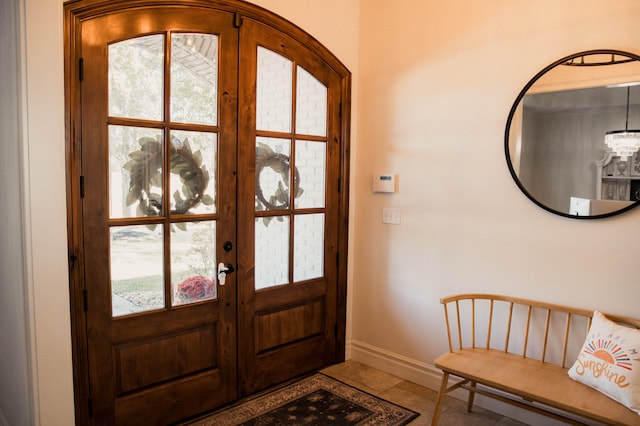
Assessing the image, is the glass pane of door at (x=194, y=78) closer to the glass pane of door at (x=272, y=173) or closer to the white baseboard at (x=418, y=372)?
the glass pane of door at (x=272, y=173)

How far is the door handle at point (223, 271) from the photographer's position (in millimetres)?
2765

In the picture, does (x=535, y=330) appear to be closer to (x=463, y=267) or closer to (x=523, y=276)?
(x=523, y=276)

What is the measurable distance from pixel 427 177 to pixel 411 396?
4.77ft

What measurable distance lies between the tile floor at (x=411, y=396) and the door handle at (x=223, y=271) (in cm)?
117

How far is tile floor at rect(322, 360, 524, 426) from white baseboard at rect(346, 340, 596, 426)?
0.11 feet

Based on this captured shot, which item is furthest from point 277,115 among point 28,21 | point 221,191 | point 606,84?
point 606,84

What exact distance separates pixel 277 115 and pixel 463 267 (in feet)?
5.12

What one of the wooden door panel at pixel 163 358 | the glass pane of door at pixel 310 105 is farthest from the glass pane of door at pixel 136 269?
the glass pane of door at pixel 310 105

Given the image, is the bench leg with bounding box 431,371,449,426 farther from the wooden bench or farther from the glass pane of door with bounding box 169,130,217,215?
the glass pane of door with bounding box 169,130,217,215

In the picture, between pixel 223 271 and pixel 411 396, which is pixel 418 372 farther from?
pixel 223 271

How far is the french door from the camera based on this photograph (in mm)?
2264

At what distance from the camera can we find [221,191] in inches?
107

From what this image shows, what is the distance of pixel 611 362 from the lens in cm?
212

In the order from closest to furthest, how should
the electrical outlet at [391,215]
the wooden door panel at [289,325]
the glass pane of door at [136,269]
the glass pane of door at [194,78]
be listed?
the glass pane of door at [136,269] → the glass pane of door at [194,78] → the wooden door panel at [289,325] → the electrical outlet at [391,215]
